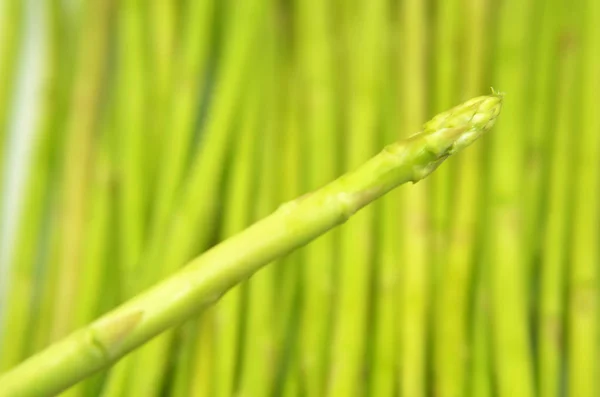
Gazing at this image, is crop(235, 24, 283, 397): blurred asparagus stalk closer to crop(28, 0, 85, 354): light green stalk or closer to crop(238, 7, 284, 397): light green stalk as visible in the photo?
crop(238, 7, 284, 397): light green stalk

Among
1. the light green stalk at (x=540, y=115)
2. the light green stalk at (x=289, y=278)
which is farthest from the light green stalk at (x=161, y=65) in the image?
the light green stalk at (x=540, y=115)

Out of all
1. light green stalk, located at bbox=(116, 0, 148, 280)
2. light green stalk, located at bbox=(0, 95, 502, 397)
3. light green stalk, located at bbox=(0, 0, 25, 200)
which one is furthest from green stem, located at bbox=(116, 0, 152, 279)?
light green stalk, located at bbox=(0, 95, 502, 397)

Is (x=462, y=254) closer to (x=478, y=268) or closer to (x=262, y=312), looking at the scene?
(x=478, y=268)

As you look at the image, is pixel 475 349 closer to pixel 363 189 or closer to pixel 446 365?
pixel 446 365

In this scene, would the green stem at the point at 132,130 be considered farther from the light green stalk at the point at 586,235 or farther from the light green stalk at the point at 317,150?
the light green stalk at the point at 586,235

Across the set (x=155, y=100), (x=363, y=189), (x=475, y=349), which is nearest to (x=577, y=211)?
(x=475, y=349)

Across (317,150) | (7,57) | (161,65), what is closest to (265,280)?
(317,150)
